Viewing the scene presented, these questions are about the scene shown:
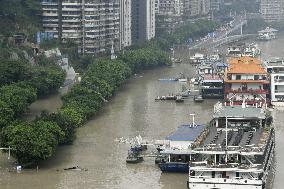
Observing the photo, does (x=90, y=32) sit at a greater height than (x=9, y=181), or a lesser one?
greater

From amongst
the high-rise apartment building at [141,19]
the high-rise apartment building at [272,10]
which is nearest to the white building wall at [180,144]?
the high-rise apartment building at [141,19]

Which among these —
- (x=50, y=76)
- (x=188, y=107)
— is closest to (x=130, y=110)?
(x=188, y=107)

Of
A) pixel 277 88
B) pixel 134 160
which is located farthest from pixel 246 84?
pixel 134 160

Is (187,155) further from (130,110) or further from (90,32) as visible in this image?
(90,32)

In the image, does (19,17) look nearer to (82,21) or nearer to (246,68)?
(82,21)

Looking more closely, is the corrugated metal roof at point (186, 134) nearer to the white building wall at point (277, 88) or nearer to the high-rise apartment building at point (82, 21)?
the white building wall at point (277, 88)

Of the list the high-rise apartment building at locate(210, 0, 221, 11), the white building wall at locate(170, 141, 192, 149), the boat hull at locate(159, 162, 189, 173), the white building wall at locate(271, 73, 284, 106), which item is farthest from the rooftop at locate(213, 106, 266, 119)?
the high-rise apartment building at locate(210, 0, 221, 11)
